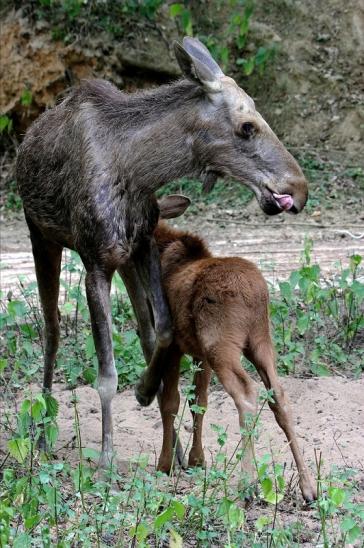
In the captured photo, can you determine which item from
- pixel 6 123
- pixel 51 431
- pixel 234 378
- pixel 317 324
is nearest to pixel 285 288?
pixel 317 324

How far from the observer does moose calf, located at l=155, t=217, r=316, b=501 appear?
19.3ft

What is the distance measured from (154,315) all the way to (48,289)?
1124 millimetres

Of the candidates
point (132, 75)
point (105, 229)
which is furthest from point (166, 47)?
point (105, 229)

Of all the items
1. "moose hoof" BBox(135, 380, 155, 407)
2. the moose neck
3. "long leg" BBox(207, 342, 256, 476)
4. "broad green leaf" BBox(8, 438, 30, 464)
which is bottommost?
"broad green leaf" BBox(8, 438, 30, 464)

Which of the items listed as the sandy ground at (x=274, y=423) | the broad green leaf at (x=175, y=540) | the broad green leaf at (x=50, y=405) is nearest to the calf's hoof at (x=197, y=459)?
the sandy ground at (x=274, y=423)

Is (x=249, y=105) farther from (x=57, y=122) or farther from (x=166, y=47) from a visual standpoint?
(x=166, y=47)

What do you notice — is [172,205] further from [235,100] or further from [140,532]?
[140,532]

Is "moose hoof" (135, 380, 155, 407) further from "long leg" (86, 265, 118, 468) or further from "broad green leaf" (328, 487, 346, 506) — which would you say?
"broad green leaf" (328, 487, 346, 506)

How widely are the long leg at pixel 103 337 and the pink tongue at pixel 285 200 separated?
3.91 feet

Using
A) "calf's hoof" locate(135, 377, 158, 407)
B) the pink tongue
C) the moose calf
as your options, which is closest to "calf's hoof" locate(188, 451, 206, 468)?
the moose calf

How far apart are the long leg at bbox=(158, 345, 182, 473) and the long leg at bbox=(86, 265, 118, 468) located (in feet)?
1.11

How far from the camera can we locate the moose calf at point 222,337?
19.3ft

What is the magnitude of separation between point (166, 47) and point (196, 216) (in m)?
3.08

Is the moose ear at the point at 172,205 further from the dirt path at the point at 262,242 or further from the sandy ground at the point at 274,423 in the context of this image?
the dirt path at the point at 262,242
